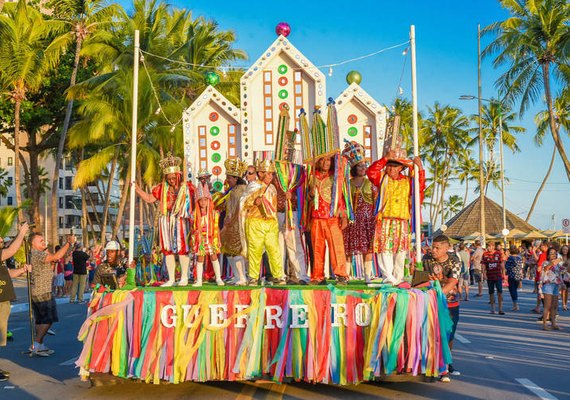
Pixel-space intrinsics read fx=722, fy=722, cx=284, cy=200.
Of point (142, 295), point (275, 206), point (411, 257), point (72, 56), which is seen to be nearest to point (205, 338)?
point (142, 295)

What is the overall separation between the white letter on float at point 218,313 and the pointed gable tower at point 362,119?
22.5ft

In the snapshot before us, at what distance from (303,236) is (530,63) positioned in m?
26.0

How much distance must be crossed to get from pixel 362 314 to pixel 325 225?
6.89ft

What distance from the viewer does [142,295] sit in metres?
8.28

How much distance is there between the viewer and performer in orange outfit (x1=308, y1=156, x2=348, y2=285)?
32.4 feet

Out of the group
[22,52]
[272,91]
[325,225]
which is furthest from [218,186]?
[22,52]

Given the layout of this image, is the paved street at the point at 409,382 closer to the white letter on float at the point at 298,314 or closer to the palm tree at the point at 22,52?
the white letter on float at the point at 298,314

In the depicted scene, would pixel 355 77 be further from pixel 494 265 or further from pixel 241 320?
pixel 241 320

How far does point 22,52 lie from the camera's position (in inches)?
1219

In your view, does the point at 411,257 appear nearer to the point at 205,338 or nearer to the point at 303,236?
the point at 303,236

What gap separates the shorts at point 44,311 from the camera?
452 inches

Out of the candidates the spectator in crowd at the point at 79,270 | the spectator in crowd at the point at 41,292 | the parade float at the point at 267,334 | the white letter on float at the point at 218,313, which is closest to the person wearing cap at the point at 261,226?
the parade float at the point at 267,334

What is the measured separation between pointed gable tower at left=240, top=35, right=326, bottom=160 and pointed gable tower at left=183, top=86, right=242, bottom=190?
→ 682 millimetres

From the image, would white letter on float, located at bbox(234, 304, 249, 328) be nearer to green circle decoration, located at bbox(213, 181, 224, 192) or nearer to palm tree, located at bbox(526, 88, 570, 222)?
green circle decoration, located at bbox(213, 181, 224, 192)
